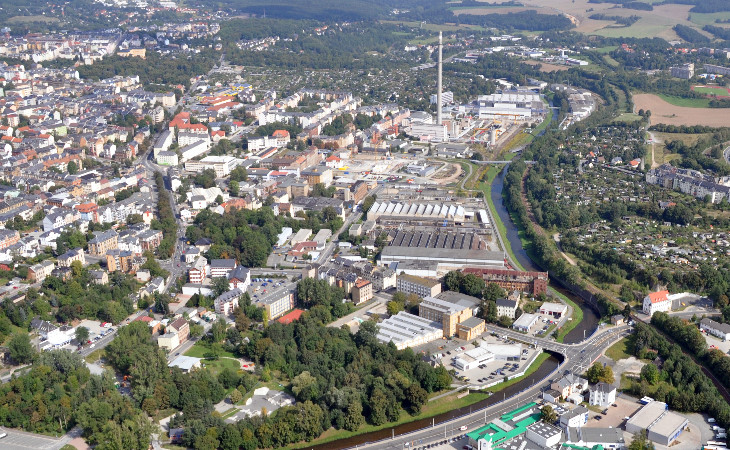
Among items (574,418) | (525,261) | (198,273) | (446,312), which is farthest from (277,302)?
(574,418)

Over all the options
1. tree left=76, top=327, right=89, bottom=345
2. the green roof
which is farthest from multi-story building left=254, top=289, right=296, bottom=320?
the green roof

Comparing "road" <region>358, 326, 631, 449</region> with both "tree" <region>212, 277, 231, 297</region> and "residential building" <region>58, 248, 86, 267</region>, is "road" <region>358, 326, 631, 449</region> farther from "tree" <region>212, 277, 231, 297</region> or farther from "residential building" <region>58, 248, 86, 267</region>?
"residential building" <region>58, 248, 86, 267</region>

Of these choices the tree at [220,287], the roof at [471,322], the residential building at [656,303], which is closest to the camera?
the roof at [471,322]

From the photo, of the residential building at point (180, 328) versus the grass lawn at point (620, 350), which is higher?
the residential building at point (180, 328)

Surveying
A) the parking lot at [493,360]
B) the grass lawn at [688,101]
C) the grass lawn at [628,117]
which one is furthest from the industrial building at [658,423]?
the grass lawn at [688,101]

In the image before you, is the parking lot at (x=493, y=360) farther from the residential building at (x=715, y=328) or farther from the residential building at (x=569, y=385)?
the residential building at (x=715, y=328)

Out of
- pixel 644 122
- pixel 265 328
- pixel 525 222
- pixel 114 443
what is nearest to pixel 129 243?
pixel 265 328
